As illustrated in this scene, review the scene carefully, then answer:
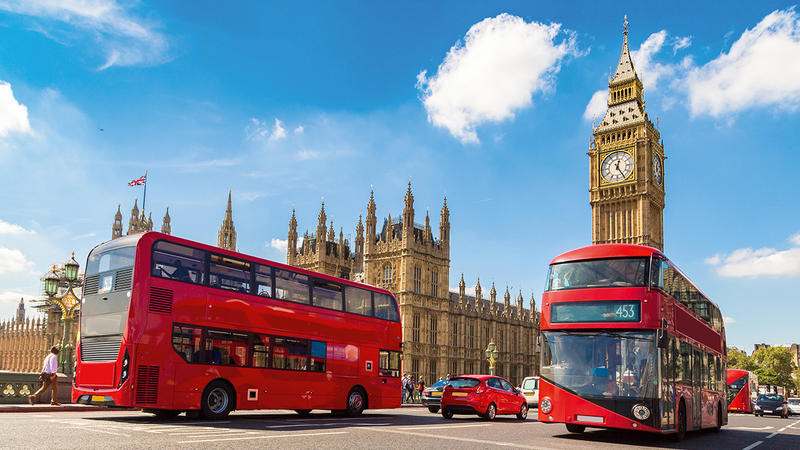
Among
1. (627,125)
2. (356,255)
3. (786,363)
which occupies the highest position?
(627,125)

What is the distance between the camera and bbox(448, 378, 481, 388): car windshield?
63.6ft

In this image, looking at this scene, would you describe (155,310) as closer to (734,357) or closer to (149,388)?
(149,388)

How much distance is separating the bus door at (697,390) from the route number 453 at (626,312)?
391 cm

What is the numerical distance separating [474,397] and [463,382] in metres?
0.59

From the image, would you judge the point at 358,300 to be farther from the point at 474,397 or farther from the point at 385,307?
the point at 474,397

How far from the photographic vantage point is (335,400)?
1784cm

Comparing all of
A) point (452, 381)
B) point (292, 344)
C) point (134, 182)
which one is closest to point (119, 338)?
point (292, 344)

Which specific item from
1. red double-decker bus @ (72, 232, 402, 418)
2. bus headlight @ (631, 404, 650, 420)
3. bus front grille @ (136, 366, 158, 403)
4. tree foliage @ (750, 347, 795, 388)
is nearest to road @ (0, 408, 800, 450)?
bus front grille @ (136, 366, 158, 403)

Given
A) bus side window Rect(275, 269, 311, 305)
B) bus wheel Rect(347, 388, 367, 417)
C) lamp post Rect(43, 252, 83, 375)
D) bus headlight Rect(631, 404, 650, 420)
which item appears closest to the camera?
bus headlight Rect(631, 404, 650, 420)

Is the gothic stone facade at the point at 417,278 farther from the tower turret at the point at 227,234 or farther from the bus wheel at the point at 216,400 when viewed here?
the bus wheel at the point at 216,400

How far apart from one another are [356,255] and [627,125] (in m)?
33.7

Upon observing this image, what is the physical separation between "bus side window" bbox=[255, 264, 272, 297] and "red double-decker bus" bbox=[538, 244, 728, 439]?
684 centimetres

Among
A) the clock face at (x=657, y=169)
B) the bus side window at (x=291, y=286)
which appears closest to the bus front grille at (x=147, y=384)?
the bus side window at (x=291, y=286)

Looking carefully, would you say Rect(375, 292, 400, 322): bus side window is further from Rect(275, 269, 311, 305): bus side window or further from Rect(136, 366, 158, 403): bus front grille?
Rect(136, 366, 158, 403): bus front grille
